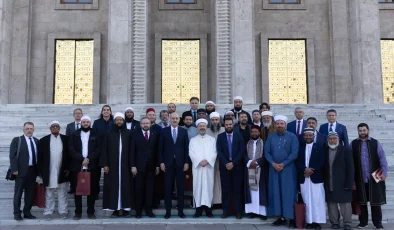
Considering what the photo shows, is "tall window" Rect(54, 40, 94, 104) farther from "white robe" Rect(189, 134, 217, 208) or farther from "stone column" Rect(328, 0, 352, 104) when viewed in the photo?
"white robe" Rect(189, 134, 217, 208)

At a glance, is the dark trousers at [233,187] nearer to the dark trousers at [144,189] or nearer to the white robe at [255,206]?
the white robe at [255,206]

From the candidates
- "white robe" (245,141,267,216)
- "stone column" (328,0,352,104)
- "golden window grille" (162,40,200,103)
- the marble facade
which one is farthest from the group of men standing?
"stone column" (328,0,352,104)

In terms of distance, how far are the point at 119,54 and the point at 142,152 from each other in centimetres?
938

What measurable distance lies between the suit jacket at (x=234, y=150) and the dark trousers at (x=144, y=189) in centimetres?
138

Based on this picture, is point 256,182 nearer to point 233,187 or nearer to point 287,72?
point 233,187

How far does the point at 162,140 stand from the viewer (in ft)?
28.9

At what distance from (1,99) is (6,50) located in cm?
207

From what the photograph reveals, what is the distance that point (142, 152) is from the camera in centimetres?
866

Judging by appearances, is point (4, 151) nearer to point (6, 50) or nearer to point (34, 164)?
point (34, 164)

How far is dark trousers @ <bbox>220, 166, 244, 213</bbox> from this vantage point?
8531mm

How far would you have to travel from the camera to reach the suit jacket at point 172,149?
28.6 feet

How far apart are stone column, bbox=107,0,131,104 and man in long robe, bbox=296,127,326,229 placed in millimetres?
10093

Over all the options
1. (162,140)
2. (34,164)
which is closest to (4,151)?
(34,164)

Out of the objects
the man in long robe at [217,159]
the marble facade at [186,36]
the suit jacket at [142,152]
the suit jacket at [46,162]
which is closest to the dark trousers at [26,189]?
the suit jacket at [46,162]
